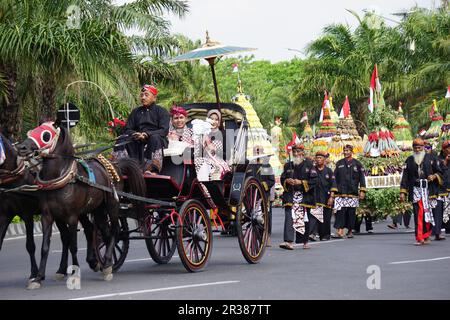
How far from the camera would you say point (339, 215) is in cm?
2197

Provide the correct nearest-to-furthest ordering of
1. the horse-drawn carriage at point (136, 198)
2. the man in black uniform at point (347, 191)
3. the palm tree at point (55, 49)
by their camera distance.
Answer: the horse-drawn carriage at point (136, 198)
the man in black uniform at point (347, 191)
the palm tree at point (55, 49)

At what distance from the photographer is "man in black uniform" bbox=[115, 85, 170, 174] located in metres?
14.1

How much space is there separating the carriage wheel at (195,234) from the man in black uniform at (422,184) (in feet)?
18.6

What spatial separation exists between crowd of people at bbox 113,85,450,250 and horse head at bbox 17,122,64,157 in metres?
1.64

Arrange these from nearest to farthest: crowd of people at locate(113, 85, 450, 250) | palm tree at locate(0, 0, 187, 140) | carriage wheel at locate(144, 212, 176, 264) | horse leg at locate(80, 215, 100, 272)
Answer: horse leg at locate(80, 215, 100, 272) < carriage wheel at locate(144, 212, 176, 264) < crowd of people at locate(113, 85, 450, 250) < palm tree at locate(0, 0, 187, 140)

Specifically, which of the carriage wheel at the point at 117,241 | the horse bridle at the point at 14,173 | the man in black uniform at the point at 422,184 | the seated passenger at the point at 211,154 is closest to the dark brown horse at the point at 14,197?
the horse bridle at the point at 14,173

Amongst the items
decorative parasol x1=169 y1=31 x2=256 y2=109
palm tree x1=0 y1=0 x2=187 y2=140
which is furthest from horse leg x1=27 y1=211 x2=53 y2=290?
palm tree x1=0 y1=0 x2=187 y2=140

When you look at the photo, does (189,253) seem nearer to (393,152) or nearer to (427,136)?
(393,152)

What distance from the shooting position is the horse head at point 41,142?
40.8 ft

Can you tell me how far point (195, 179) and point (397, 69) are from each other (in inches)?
1458

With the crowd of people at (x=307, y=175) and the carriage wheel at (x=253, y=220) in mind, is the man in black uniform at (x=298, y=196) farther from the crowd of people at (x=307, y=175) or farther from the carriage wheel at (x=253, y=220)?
the carriage wheel at (x=253, y=220)

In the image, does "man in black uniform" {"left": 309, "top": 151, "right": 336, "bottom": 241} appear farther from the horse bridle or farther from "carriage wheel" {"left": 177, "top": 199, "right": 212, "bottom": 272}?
the horse bridle
